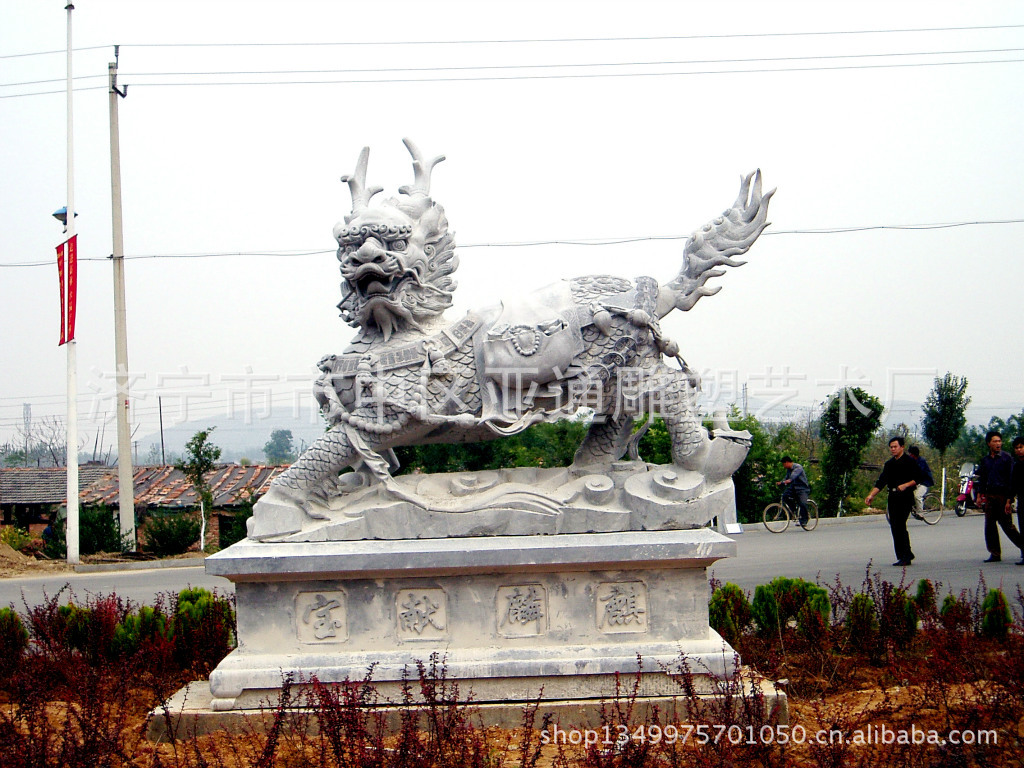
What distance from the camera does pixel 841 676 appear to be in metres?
4.31

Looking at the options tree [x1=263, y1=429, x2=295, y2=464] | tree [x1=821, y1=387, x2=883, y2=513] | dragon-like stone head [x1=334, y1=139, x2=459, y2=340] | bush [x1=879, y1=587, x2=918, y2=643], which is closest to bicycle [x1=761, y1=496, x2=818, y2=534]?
tree [x1=821, y1=387, x2=883, y2=513]

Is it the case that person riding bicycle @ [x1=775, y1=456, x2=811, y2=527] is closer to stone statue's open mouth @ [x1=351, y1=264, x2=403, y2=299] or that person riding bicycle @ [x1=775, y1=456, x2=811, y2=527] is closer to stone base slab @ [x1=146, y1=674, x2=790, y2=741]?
stone base slab @ [x1=146, y1=674, x2=790, y2=741]

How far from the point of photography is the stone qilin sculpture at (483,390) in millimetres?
4082

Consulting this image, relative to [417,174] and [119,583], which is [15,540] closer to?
[119,583]

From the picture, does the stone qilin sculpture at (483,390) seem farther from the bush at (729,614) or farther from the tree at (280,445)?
the tree at (280,445)

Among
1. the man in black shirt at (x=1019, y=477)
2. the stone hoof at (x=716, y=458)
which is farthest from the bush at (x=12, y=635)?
the man in black shirt at (x=1019, y=477)

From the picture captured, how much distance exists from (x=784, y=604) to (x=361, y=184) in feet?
10.7

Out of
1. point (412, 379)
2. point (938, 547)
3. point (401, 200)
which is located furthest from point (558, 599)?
point (938, 547)

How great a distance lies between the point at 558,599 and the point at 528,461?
6500 mm

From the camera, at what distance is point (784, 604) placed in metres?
4.96

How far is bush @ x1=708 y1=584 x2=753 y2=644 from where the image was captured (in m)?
4.88

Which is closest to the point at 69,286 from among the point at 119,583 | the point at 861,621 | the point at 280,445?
the point at 119,583

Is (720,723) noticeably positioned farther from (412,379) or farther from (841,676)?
(412,379)

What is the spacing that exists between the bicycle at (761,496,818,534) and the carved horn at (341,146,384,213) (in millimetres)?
Result: 8402
